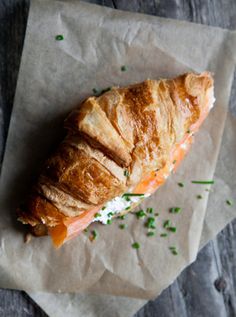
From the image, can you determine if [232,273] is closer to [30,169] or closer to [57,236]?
[57,236]

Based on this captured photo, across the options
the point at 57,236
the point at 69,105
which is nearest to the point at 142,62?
the point at 69,105

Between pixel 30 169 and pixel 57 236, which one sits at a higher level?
pixel 30 169

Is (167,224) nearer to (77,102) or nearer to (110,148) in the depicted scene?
(110,148)

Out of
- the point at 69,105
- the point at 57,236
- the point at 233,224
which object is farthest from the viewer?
the point at 233,224

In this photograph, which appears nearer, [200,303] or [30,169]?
[30,169]

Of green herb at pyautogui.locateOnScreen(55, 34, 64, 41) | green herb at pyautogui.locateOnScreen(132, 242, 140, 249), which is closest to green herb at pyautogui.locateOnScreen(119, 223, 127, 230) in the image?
green herb at pyautogui.locateOnScreen(132, 242, 140, 249)

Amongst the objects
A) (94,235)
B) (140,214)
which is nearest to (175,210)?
(140,214)

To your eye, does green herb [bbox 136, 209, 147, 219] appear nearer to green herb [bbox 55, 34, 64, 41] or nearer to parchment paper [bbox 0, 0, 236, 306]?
parchment paper [bbox 0, 0, 236, 306]

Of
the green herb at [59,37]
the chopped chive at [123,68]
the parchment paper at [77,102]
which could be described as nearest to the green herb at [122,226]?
the parchment paper at [77,102]
